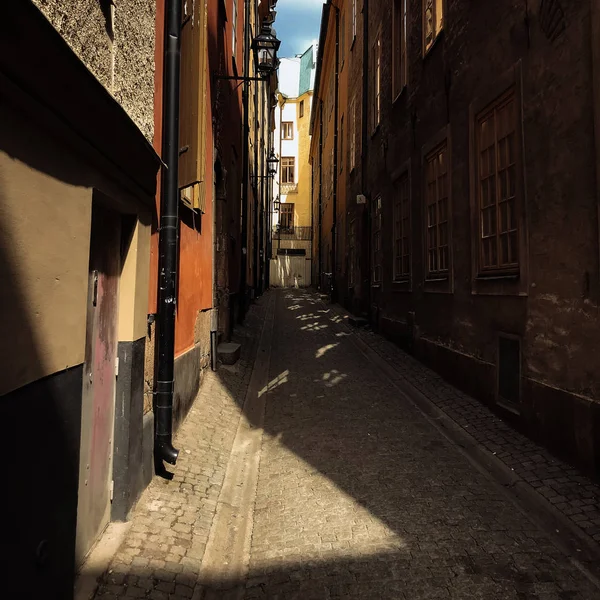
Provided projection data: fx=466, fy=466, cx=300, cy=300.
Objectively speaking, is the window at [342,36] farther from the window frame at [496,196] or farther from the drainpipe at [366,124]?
the window frame at [496,196]

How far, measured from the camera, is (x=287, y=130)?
141ft

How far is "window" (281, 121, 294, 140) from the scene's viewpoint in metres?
Result: 42.5

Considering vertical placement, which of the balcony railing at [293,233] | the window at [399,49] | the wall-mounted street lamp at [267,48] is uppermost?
the balcony railing at [293,233]

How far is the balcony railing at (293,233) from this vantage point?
38872 millimetres

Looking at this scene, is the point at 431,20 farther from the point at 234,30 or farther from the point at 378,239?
the point at 378,239

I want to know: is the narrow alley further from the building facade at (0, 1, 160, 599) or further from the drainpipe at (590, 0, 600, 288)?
the drainpipe at (590, 0, 600, 288)

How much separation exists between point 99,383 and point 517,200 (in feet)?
14.7

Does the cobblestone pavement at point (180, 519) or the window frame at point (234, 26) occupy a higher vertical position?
the window frame at point (234, 26)

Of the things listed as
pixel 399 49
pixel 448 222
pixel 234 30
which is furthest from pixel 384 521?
pixel 234 30

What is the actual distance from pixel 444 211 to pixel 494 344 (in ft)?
9.06

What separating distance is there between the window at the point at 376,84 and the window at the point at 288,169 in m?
29.2

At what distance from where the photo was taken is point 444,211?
752cm

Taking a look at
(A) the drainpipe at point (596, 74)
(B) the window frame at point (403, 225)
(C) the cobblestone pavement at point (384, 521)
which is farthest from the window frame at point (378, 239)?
(A) the drainpipe at point (596, 74)

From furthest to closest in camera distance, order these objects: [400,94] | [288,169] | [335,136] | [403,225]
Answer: [288,169]
[335,136]
[403,225]
[400,94]
